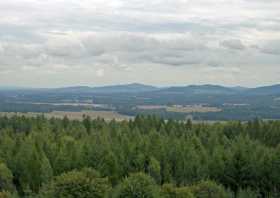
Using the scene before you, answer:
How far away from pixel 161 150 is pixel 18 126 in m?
60.6

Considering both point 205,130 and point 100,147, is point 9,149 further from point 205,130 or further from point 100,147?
point 205,130

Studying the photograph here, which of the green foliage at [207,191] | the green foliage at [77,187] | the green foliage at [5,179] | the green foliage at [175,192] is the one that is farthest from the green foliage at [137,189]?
the green foliage at [5,179]

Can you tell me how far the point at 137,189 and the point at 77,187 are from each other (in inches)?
203

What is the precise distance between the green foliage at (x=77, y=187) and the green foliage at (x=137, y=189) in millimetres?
1822

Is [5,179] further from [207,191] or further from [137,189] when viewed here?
[207,191]

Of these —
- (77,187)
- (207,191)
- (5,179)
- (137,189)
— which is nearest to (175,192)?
(207,191)

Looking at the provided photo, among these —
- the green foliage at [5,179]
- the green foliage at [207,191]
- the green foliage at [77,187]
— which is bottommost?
the green foliage at [5,179]

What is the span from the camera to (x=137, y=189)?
135 ft

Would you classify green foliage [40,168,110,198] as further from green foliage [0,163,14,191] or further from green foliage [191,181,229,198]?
green foliage [0,163,14,191]

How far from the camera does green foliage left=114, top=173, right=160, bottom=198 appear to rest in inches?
1615

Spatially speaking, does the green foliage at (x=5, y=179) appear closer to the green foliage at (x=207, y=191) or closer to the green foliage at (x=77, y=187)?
the green foliage at (x=77, y=187)

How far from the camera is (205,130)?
337 ft

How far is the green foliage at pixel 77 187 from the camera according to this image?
42.1m

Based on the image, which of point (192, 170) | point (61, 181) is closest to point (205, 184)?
point (61, 181)
